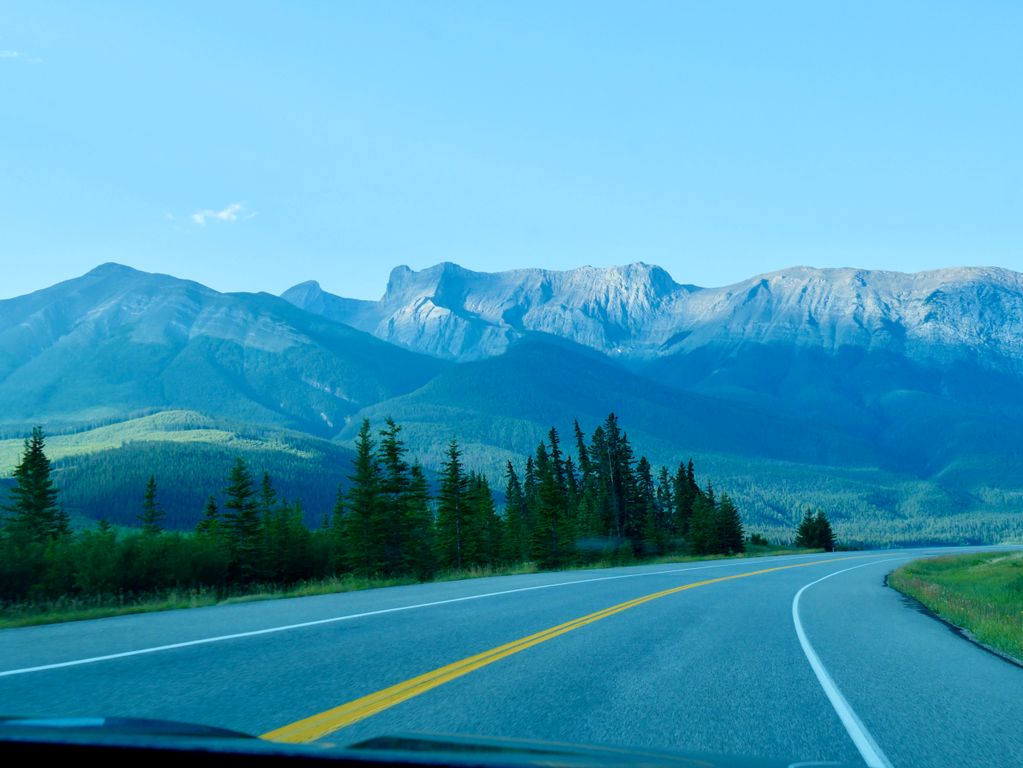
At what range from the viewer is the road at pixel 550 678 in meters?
6.17

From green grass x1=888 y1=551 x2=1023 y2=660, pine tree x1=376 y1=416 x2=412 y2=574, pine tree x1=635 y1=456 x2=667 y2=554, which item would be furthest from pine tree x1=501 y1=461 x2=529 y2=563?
green grass x1=888 y1=551 x2=1023 y2=660

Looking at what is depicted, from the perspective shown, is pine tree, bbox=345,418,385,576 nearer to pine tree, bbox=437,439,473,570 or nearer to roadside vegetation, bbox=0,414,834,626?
roadside vegetation, bbox=0,414,834,626

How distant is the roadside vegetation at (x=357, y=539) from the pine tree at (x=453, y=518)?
0.33ft

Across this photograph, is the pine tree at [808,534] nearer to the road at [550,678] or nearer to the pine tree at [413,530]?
the pine tree at [413,530]

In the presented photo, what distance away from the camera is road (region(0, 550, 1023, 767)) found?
20.2ft

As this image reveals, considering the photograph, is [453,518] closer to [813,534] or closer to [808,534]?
[808,534]

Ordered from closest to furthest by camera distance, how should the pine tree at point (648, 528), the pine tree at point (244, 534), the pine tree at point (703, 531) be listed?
1. the pine tree at point (244, 534)
2. the pine tree at point (648, 528)
3. the pine tree at point (703, 531)

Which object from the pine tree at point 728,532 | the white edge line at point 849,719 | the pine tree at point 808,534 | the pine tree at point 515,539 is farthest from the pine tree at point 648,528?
the white edge line at point 849,719

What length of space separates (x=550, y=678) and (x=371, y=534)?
32.7 m

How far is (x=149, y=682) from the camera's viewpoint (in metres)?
7.44

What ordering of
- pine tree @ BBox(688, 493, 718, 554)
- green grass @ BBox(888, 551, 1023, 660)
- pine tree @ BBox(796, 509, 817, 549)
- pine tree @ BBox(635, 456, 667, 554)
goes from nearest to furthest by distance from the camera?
1. green grass @ BBox(888, 551, 1023, 660)
2. pine tree @ BBox(635, 456, 667, 554)
3. pine tree @ BBox(688, 493, 718, 554)
4. pine tree @ BBox(796, 509, 817, 549)

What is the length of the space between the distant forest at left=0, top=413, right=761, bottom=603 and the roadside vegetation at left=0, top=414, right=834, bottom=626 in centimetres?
7

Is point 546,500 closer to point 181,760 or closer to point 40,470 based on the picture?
point 40,470

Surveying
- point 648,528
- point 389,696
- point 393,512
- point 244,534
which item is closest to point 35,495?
point 244,534
